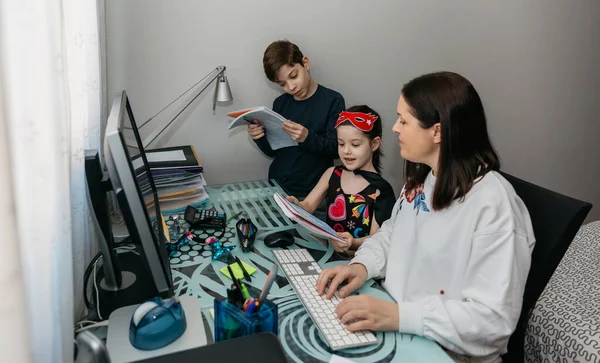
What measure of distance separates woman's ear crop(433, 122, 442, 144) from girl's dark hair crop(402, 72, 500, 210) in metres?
0.01

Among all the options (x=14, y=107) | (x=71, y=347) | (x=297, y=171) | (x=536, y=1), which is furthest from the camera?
(x=536, y=1)

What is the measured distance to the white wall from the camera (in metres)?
1.95

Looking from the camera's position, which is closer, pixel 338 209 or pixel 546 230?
pixel 546 230

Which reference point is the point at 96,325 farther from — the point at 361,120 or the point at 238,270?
the point at 361,120

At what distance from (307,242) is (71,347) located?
0.75 meters

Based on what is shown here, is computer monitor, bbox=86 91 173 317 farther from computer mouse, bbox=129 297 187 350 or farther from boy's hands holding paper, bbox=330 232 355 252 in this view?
boy's hands holding paper, bbox=330 232 355 252

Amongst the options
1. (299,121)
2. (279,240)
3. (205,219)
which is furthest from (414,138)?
(299,121)

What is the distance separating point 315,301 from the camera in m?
1.08

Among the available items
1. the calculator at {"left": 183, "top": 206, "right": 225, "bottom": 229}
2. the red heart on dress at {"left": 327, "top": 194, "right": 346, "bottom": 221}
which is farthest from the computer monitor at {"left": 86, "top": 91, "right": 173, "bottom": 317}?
the red heart on dress at {"left": 327, "top": 194, "right": 346, "bottom": 221}

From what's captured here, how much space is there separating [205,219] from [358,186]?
536 millimetres

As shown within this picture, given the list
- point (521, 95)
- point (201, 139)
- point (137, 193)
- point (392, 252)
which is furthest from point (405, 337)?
point (521, 95)

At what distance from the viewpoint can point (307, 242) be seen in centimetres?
143

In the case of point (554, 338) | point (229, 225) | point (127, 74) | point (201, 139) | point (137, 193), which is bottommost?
point (554, 338)

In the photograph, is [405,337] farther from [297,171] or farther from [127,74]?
[127,74]
